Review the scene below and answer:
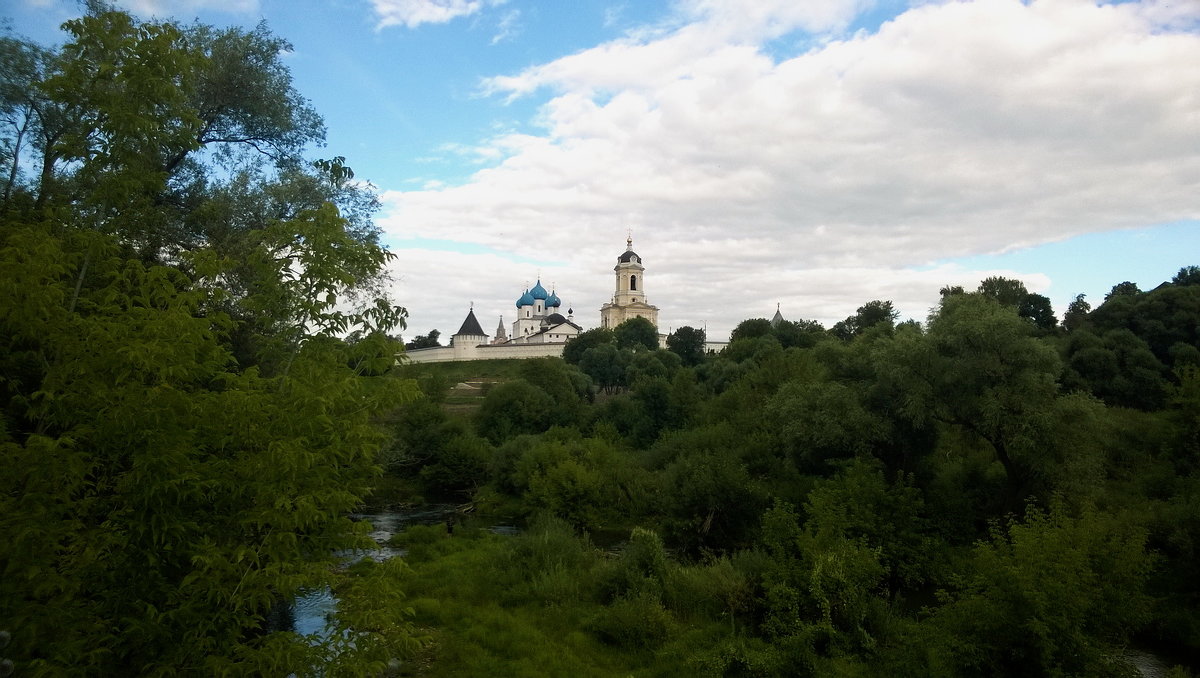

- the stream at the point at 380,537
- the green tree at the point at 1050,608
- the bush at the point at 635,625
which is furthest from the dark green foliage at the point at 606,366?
the green tree at the point at 1050,608

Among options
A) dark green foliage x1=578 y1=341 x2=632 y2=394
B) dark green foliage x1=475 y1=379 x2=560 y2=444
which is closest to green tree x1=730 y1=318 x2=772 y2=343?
dark green foliage x1=578 y1=341 x2=632 y2=394

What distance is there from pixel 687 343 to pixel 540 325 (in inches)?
1810

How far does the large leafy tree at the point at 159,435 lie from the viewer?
5.31 metres

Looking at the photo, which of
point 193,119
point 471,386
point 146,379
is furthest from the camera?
point 471,386

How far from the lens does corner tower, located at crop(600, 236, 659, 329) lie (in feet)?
408

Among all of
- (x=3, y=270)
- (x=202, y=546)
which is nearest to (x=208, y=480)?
(x=202, y=546)

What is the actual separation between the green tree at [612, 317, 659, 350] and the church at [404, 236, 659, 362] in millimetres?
10112

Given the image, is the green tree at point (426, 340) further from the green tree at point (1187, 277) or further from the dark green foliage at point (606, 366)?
the green tree at point (1187, 277)

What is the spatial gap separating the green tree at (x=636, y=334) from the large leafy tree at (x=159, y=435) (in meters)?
88.4

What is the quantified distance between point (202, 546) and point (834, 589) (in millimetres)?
12036

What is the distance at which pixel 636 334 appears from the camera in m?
99.5

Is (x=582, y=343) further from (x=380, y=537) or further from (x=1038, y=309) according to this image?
(x=380, y=537)

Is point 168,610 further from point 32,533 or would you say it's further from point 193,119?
point 193,119

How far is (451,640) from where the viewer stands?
1505 cm
